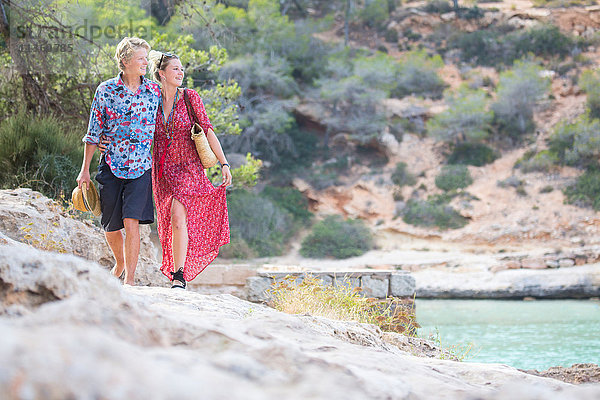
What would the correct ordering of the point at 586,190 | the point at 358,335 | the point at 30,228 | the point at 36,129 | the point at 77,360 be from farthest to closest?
the point at 586,190 → the point at 36,129 → the point at 30,228 → the point at 358,335 → the point at 77,360

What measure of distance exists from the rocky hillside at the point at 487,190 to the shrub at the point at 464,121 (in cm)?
78

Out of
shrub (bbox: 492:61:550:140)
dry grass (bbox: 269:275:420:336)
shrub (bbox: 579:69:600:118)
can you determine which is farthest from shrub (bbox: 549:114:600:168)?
dry grass (bbox: 269:275:420:336)

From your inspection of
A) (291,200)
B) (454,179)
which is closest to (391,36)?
(454,179)

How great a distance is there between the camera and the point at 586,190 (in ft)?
65.1

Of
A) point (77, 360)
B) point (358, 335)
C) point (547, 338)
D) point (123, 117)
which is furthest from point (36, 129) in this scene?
point (547, 338)

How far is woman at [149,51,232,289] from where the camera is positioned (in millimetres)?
3791

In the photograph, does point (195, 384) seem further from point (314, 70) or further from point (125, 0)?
point (314, 70)

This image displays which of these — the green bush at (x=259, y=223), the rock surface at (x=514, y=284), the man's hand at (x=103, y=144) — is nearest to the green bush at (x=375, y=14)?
the green bush at (x=259, y=223)

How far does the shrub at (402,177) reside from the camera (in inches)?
874

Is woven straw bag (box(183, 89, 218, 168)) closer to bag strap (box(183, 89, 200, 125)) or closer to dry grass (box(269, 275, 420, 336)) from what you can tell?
bag strap (box(183, 89, 200, 125))

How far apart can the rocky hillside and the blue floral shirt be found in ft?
54.7

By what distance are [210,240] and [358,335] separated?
130 cm

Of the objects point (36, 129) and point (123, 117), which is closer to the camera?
point (123, 117)

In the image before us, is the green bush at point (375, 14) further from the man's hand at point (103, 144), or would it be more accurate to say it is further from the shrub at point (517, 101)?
the man's hand at point (103, 144)
